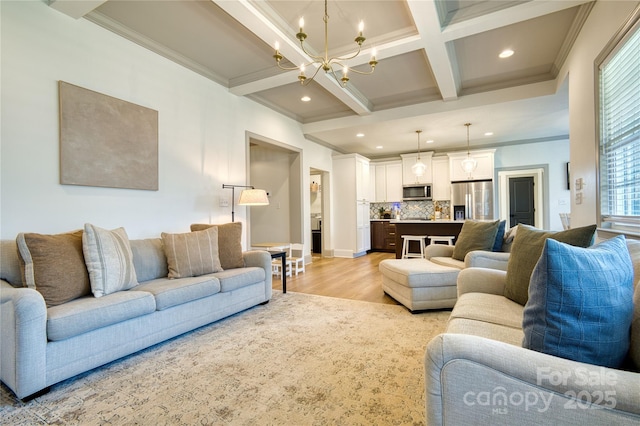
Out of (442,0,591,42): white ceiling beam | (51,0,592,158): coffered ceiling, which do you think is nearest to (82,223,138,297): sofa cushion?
(51,0,592,158): coffered ceiling

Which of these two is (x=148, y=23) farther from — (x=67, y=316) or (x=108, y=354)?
(x=108, y=354)

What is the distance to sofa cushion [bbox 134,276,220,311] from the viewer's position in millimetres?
2340

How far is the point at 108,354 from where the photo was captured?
6.63 feet

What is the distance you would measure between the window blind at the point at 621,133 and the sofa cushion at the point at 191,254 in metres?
3.27

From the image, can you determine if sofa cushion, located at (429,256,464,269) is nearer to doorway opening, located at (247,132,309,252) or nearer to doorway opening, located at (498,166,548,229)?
doorway opening, located at (247,132,309,252)

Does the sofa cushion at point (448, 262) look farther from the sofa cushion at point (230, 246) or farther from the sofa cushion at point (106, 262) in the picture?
the sofa cushion at point (106, 262)

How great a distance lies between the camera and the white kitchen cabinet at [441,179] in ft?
24.0

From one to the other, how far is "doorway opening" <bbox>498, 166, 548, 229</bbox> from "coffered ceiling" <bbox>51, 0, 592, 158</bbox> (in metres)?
1.41

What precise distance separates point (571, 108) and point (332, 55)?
261 centimetres

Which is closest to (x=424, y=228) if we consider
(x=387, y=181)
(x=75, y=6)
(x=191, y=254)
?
(x=387, y=181)

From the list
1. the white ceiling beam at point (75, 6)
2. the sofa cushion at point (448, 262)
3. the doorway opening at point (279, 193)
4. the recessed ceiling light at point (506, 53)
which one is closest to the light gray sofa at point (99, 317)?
the white ceiling beam at point (75, 6)

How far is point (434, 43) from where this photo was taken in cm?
296

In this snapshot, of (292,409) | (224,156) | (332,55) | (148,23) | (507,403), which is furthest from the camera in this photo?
(224,156)

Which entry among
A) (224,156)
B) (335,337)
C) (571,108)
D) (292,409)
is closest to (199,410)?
(292,409)
